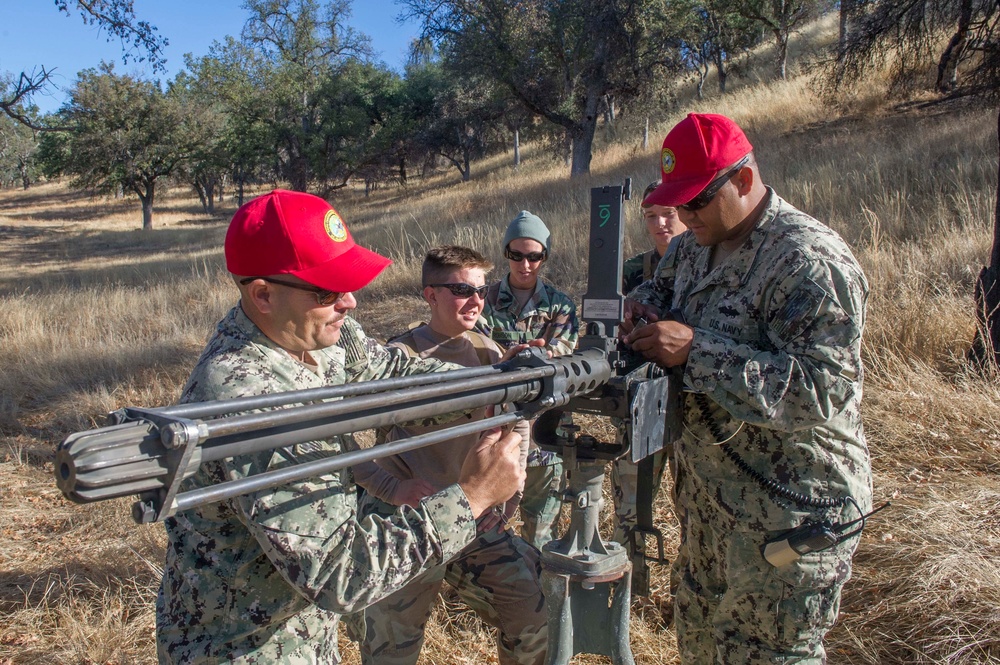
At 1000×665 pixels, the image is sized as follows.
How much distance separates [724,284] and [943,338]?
3.77 metres

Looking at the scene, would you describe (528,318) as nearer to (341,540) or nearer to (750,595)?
(750,595)

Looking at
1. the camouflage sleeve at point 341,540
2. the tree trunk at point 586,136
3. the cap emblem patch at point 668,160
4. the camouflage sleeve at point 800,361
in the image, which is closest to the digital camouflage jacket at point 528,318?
the cap emblem patch at point 668,160

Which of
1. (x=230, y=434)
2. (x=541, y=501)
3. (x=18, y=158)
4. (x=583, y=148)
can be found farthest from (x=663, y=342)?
(x=18, y=158)

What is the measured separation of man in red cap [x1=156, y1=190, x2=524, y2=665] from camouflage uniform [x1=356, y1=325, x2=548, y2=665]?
739 mm

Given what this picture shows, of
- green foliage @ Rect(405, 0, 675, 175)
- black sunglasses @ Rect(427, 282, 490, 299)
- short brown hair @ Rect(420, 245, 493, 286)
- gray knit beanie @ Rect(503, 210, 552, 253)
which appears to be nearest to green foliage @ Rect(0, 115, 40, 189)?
green foliage @ Rect(405, 0, 675, 175)

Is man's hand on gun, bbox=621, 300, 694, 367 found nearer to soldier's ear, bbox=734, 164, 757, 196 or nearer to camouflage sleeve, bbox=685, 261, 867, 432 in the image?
camouflage sleeve, bbox=685, 261, 867, 432

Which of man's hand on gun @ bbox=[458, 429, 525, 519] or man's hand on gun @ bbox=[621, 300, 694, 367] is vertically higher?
A: man's hand on gun @ bbox=[621, 300, 694, 367]

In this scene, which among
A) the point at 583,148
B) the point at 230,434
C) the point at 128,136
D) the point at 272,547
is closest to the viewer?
the point at 230,434

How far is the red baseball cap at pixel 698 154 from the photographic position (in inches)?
81.4

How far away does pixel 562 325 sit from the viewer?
4.24m

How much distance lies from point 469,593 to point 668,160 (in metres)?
1.72

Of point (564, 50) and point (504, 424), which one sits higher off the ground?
point (564, 50)

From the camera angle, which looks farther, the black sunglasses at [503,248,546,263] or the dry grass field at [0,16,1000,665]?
the black sunglasses at [503,248,546,263]

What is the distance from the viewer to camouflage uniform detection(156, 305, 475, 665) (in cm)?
150
